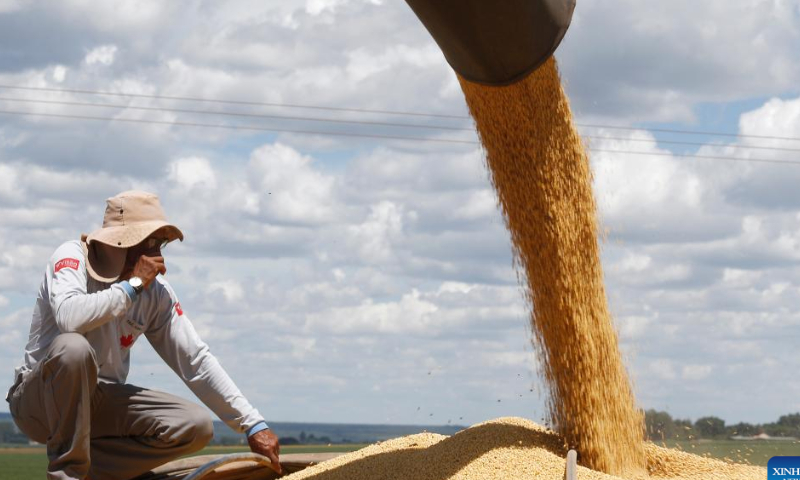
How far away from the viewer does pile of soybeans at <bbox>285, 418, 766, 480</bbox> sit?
414 cm

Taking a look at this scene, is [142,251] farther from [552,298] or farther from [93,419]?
[552,298]

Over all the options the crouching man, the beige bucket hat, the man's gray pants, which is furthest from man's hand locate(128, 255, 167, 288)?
the man's gray pants

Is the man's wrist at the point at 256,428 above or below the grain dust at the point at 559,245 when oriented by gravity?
below

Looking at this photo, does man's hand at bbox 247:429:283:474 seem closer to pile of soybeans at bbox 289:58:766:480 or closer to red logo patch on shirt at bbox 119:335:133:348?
pile of soybeans at bbox 289:58:766:480

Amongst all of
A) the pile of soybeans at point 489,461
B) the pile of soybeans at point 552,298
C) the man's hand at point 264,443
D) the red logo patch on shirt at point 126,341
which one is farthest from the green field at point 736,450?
the red logo patch on shirt at point 126,341

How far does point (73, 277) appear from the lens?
3.51 m

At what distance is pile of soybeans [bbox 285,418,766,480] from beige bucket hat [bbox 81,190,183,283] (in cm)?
145

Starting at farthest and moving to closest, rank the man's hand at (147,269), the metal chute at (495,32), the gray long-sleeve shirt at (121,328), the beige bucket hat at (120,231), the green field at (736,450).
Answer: the green field at (736,450)
the metal chute at (495,32)
the beige bucket hat at (120,231)
the man's hand at (147,269)
the gray long-sleeve shirt at (121,328)

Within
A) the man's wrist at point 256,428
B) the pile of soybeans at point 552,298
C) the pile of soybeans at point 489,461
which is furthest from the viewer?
the pile of soybeans at point 552,298

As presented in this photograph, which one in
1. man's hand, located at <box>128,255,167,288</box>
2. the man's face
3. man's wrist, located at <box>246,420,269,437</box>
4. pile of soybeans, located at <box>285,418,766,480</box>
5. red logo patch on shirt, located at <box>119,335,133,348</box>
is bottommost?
pile of soybeans, located at <box>285,418,766,480</box>

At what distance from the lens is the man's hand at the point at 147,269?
3.51 meters

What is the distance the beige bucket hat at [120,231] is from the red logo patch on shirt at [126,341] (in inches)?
12.9

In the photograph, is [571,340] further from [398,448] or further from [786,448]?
[786,448]

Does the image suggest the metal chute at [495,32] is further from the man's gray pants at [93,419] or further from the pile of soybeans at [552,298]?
the man's gray pants at [93,419]
